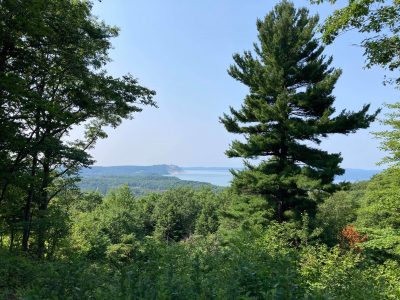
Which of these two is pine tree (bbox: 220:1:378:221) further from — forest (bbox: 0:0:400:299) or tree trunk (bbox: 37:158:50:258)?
tree trunk (bbox: 37:158:50:258)

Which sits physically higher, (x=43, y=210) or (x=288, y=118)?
(x=288, y=118)

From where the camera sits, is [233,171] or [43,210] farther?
[233,171]

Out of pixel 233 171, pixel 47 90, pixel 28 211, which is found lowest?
pixel 28 211

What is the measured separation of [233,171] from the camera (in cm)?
2098

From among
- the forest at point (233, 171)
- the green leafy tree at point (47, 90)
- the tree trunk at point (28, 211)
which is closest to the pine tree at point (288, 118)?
the forest at point (233, 171)

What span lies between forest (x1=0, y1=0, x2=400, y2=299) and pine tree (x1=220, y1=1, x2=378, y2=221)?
76 mm

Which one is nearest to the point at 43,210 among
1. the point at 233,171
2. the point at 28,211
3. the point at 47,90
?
the point at 28,211

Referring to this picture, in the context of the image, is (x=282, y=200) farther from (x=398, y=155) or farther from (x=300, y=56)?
(x=300, y=56)

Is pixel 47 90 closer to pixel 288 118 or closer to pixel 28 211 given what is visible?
pixel 28 211

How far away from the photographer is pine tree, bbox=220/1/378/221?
17.6 m

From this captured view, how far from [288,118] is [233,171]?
497 centimetres

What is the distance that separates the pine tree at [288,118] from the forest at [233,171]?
76 mm

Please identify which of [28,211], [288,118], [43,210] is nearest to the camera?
[28,211]

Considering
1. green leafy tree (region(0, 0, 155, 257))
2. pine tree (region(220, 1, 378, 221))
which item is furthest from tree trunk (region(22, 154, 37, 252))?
pine tree (region(220, 1, 378, 221))
